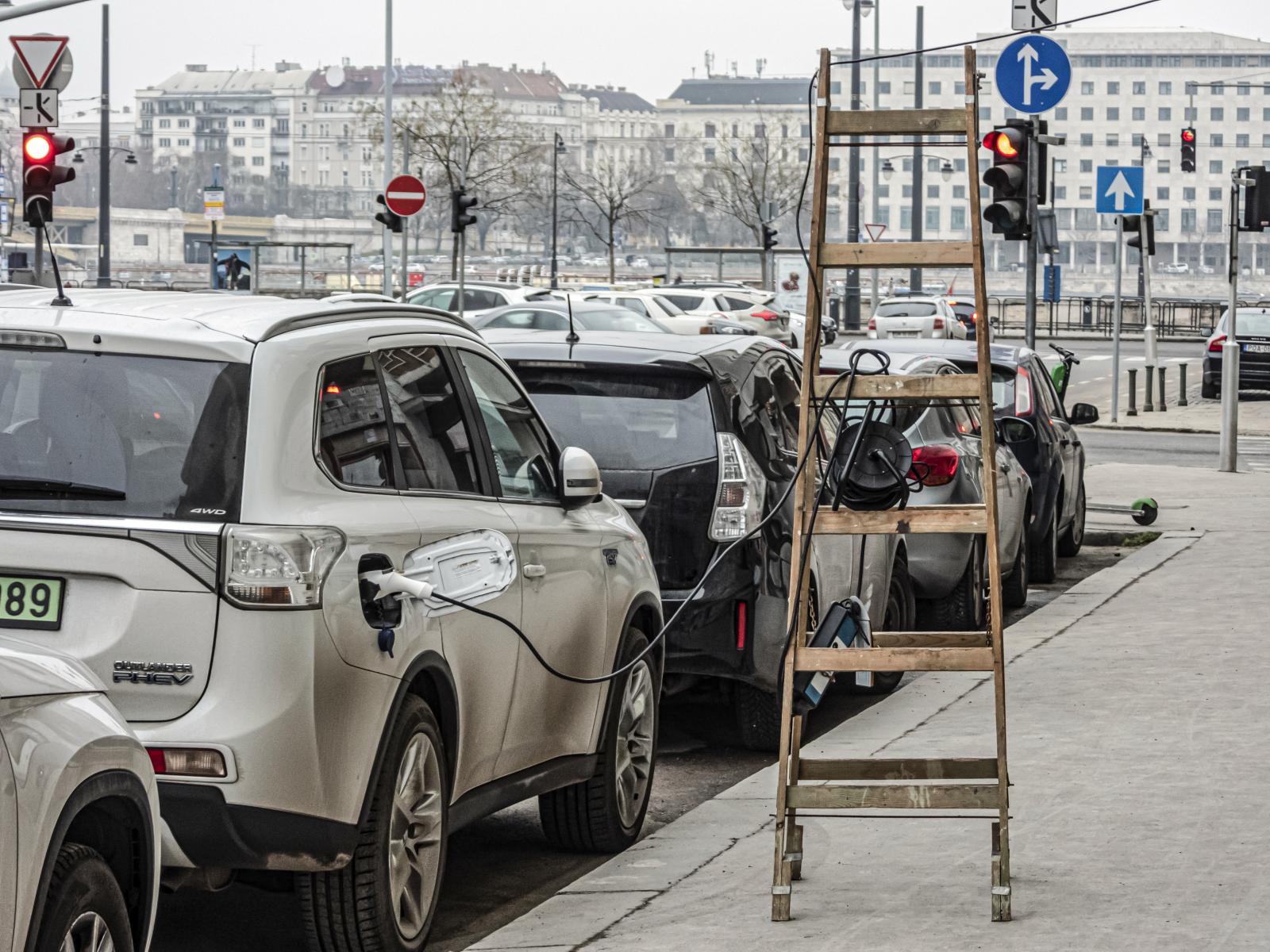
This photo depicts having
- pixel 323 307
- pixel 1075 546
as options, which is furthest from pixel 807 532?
pixel 1075 546

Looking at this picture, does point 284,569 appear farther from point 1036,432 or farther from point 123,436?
point 1036,432

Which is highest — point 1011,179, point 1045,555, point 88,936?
point 1011,179

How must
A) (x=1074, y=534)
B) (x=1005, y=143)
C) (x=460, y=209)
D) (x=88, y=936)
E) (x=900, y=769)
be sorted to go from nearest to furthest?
1. (x=88, y=936)
2. (x=900, y=769)
3. (x=1074, y=534)
4. (x=1005, y=143)
5. (x=460, y=209)

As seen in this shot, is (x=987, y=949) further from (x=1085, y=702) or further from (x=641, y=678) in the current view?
(x=1085, y=702)

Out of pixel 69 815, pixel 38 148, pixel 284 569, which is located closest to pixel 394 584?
pixel 284 569

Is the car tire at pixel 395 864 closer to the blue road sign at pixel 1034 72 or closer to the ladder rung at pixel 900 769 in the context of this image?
the ladder rung at pixel 900 769

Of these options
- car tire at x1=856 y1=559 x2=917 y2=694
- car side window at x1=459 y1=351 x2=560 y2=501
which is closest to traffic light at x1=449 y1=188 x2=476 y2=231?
car tire at x1=856 y1=559 x2=917 y2=694

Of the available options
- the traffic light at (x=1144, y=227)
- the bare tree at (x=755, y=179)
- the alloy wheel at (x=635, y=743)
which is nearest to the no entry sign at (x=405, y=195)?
the traffic light at (x=1144, y=227)

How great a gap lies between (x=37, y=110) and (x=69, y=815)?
20.0 metres

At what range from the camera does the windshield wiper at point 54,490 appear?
4.57 m

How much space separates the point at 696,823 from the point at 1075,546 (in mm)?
9127

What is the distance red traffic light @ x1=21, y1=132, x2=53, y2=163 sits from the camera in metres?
21.6

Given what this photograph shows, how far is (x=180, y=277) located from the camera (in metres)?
118

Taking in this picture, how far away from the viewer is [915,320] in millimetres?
48438
